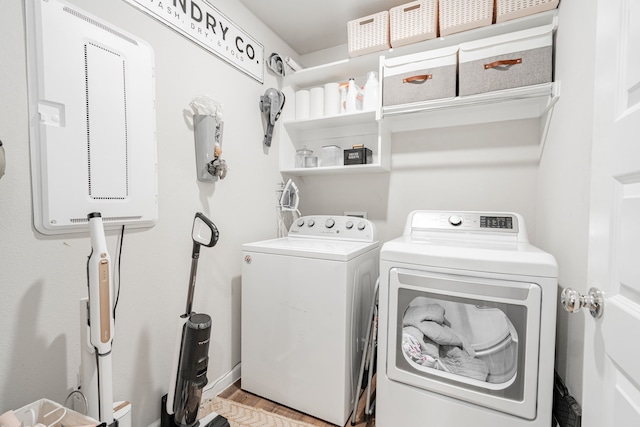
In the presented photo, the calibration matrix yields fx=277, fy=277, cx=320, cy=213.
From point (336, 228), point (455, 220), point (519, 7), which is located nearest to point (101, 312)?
point (336, 228)

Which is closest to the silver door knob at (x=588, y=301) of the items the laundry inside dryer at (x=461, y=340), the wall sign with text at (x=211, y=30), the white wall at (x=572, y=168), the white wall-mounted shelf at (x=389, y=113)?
the white wall at (x=572, y=168)

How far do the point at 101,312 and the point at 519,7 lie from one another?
7.86 ft

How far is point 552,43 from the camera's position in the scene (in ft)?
4.83

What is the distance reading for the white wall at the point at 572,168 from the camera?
3.41 ft

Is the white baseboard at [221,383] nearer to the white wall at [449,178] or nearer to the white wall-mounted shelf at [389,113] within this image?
the white wall at [449,178]

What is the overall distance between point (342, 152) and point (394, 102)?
2.06 feet

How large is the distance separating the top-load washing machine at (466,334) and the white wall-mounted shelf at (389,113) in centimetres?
76

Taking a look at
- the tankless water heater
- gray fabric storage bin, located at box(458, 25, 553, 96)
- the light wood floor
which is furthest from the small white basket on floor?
gray fabric storage bin, located at box(458, 25, 553, 96)

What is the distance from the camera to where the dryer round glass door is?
110 cm

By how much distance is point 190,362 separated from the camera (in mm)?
1240

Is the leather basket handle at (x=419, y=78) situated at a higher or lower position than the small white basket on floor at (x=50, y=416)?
higher

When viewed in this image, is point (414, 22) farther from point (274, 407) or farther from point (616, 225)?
point (274, 407)

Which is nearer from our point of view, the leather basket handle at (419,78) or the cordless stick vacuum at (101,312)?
the cordless stick vacuum at (101,312)

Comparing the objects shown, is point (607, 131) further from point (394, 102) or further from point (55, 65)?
point (55, 65)
